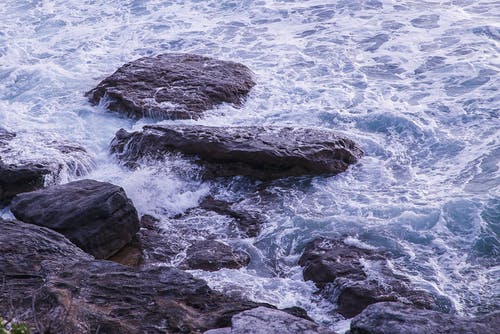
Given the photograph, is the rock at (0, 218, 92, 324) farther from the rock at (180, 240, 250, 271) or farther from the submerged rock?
the submerged rock

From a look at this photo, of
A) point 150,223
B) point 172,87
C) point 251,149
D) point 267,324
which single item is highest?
point 267,324

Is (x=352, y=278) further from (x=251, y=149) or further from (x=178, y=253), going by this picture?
(x=251, y=149)

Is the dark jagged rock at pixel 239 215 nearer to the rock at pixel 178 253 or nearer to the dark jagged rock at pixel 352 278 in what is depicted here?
the rock at pixel 178 253

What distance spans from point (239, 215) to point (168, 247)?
2.63 ft

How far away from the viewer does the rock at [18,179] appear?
23.5ft

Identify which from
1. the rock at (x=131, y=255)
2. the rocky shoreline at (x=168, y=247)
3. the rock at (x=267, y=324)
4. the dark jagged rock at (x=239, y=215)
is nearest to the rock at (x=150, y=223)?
the rocky shoreline at (x=168, y=247)

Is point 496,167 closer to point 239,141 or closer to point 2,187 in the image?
point 239,141

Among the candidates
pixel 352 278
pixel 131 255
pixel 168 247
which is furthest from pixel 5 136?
pixel 352 278

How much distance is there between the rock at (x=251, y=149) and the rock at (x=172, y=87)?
3.14 ft

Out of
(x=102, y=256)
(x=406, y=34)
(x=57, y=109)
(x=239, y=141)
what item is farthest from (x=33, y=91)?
(x=406, y=34)

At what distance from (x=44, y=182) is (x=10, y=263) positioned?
8.54 ft

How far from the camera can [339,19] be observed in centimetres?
1219

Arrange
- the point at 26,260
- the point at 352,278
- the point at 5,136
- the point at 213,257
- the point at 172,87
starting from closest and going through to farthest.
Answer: the point at 26,260, the point at 352,278, the point at 213,257, the point at 5,136, the point at 172,87

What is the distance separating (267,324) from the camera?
414cm
